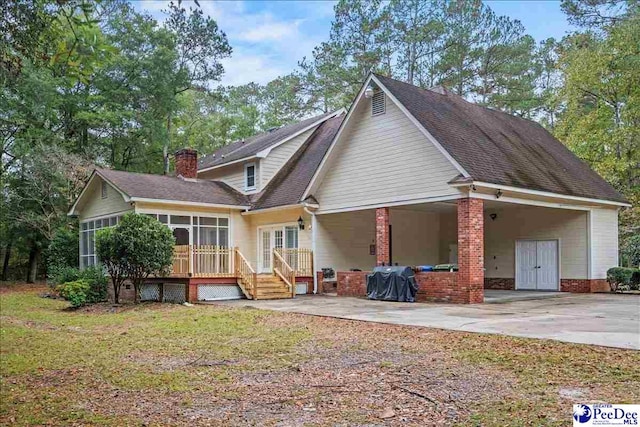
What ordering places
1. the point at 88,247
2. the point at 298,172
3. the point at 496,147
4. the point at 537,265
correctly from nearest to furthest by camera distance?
the point at 496,147 < the point at 537,265 < the point at 298,172 < the point at 88,247

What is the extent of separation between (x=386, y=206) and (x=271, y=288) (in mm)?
4427

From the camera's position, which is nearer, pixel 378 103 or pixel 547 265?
pixel 378 103

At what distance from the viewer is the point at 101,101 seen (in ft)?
101

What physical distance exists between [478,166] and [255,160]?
10.3 m

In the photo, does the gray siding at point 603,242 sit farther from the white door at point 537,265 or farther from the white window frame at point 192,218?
the white window frame at point 192,218

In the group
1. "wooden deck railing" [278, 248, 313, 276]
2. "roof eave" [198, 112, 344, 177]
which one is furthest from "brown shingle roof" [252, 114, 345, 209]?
"wooden deck railing" [278, 248, 313, 276]

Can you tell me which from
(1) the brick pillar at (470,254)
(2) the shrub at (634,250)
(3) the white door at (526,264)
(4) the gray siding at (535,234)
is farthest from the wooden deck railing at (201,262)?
(2) the shrub at (634,250)

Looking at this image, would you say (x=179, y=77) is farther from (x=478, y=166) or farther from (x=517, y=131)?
(x=478, y=166)

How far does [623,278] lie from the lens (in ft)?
60.5

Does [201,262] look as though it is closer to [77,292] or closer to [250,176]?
[77,292]

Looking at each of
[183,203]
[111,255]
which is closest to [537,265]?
[183,203]

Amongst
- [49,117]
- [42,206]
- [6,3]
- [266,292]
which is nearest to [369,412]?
[6,3]

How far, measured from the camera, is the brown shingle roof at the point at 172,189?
19.1 meters

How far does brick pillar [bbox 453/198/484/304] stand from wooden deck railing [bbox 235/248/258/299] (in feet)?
19.9
